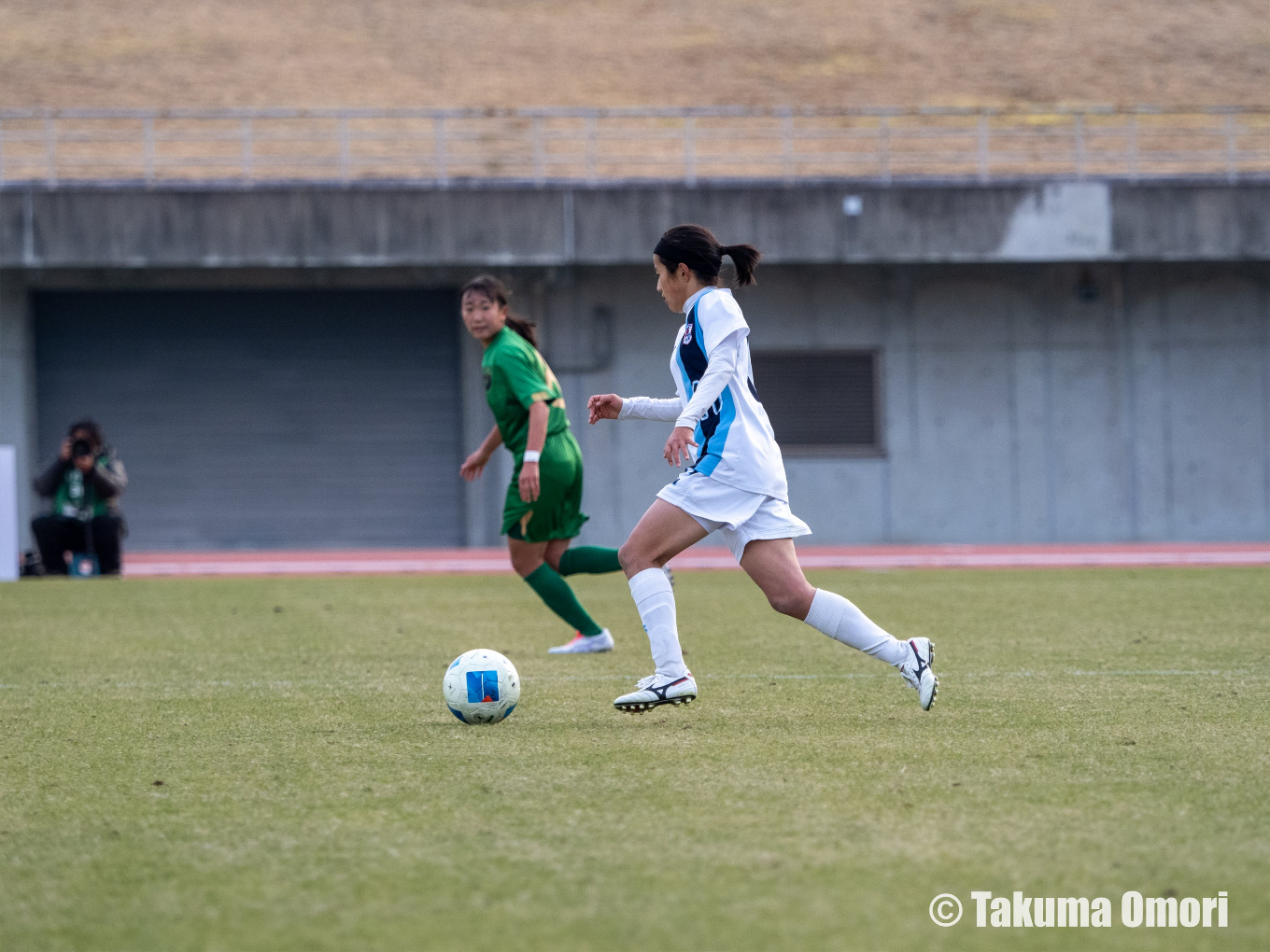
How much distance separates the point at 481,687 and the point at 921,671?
1613 mm

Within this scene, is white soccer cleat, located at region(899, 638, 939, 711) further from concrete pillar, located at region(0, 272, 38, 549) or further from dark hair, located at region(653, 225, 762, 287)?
concrete pillar, located at region(0, 272, 38, 549)

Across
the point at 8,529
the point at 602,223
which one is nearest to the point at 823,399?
the point at 602,223

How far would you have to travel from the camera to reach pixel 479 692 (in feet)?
17.9

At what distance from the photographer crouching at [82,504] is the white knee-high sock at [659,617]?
10122 mm

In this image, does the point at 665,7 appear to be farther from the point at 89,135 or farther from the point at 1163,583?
the point at 1163,583

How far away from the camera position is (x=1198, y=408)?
2088 centimetres

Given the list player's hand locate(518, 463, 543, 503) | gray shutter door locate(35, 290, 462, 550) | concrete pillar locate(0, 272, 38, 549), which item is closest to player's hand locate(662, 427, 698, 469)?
player's hand locate(518, 463, 543, 503)

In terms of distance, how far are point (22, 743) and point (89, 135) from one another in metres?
18.1

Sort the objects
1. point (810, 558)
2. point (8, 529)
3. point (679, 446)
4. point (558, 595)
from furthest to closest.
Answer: point (810, 558), point (8, 529), point (558, 595), point (679, 446)

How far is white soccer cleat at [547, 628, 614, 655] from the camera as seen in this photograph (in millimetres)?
7941

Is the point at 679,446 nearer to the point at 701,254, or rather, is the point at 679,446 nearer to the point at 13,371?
the point at 701,254

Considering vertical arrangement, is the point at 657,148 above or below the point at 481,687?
above

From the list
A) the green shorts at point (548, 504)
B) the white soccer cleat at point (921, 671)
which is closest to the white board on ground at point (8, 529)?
the green shorts at point (548, 504)

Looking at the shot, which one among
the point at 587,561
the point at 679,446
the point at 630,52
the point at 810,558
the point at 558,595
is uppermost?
the point at 630,52
